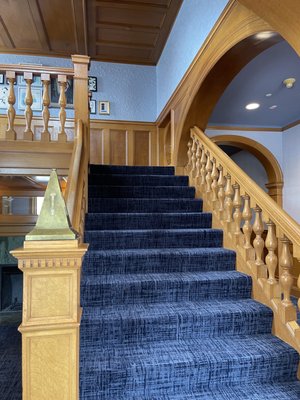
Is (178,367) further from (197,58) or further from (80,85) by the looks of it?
(197,58)

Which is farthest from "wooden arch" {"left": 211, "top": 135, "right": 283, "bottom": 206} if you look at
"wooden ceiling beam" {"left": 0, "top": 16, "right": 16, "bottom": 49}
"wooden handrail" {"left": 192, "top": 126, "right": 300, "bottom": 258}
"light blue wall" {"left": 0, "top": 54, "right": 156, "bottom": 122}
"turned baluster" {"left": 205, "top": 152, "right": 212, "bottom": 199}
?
"wooden ceiling beam" {"left": 0, "top": 16, "right": 16, "bottom": 49}

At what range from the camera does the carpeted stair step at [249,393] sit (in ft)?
4.37

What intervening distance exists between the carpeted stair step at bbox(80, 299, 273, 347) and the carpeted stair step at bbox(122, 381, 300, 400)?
0.29m

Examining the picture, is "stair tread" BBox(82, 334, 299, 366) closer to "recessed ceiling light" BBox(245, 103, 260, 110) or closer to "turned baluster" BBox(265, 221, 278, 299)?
"turned baluster" BBox(265, 221, 278, 299)

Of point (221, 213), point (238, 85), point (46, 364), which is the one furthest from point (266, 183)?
Result: point (46, 364)

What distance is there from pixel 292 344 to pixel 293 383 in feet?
0.61

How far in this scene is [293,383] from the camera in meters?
1.46

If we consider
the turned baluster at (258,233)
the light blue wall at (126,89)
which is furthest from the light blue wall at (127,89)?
the turned baluster at (258,233)

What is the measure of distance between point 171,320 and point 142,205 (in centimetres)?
133

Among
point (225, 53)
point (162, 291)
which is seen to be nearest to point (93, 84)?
point (225, 53)

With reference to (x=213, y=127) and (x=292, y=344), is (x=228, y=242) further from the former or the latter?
(x=213, y=127)

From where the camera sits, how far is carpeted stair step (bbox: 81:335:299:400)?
4.37 feet

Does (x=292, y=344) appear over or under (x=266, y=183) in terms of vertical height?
under

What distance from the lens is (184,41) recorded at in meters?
3.42
